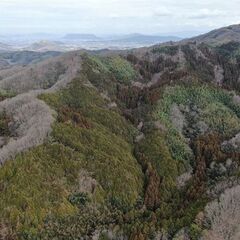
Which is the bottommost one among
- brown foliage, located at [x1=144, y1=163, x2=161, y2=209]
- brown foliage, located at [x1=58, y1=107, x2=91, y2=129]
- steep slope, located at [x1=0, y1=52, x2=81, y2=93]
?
brown foliage, located at [x1=144, y1=163, x2=161, y2=209]

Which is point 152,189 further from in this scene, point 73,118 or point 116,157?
point 73,118

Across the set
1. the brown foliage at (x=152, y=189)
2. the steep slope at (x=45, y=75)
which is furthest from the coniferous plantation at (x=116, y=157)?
the steep slope at (x=45, y=75)

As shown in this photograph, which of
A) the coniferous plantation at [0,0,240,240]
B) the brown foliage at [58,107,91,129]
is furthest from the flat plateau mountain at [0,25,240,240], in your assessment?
the brown foliage at [58,107,91,129]

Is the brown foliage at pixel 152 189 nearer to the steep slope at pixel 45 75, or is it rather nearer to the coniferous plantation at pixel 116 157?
the coniferous plantation at pixel 116 157

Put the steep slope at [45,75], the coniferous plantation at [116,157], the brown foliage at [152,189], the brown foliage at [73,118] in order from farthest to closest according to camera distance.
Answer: the steep slope at [45,75] → the brown foliage at [73,118] → the brown foliage at [152,189] → the coniferous plantation at [116,157]

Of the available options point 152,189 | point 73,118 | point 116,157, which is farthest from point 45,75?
point 152,189

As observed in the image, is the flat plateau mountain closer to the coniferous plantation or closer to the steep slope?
the coniferous plantation

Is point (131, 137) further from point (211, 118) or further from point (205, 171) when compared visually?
point (211, 118)
